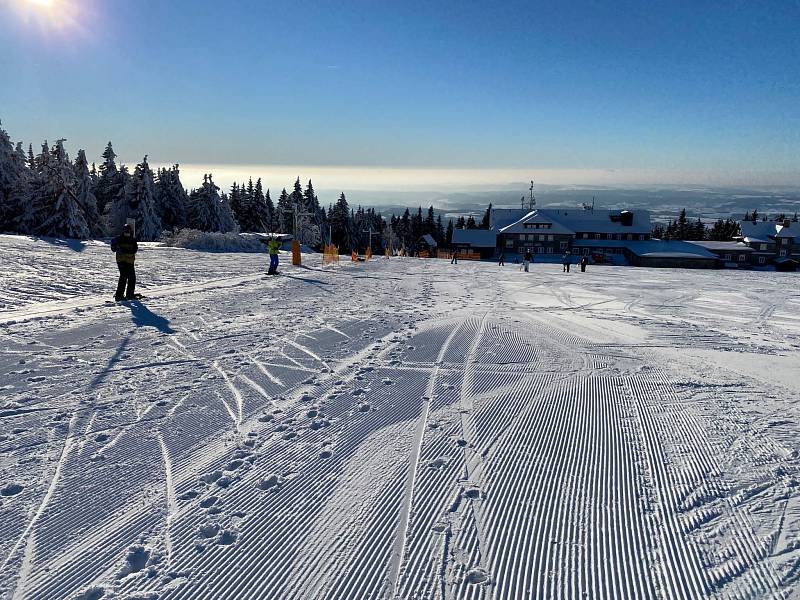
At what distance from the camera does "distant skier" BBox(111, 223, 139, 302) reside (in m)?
9.97

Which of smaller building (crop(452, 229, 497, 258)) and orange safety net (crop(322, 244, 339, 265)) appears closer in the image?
orange safety net (crop(322, 244, 339, 265))

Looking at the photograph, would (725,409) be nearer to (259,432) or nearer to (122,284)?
(259,432)

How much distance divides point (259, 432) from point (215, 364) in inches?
89.1

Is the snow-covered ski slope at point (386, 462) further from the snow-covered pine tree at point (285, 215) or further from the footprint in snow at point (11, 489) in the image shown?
the snow-covered pine tree at point (285, 215)

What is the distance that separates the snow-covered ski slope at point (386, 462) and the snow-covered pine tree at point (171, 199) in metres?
56.0

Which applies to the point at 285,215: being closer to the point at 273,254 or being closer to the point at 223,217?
the point at 223,217

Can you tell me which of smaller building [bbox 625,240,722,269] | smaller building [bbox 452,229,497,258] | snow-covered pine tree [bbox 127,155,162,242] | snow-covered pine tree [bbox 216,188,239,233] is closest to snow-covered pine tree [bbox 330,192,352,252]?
smaller building [bbox 452,229,497,258]

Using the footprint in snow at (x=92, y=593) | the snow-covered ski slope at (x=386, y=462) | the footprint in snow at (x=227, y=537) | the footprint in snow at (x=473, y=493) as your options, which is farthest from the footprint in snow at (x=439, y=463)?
the footprint in snow at (x=92, y=593)

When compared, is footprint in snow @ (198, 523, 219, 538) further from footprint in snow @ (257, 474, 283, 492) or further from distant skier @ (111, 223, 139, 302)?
distant skier @ (111, 223, 139, 302)

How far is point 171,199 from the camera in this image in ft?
194

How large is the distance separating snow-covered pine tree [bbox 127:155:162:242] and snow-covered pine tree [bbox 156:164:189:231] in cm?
842

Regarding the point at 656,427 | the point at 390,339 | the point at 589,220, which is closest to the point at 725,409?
the point at 656,427

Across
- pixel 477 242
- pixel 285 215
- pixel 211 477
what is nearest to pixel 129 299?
pixel 211 477

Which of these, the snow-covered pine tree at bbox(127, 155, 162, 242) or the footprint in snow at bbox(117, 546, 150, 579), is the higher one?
the snow-covered pine tree at bbox(127, 155, 162, 242)
